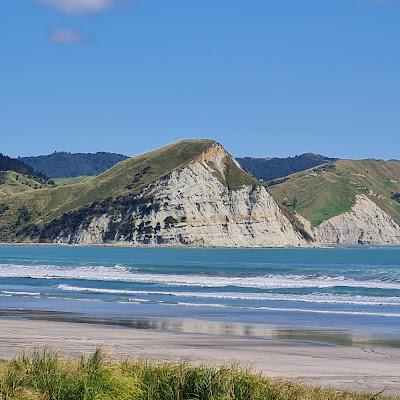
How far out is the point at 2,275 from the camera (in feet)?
244

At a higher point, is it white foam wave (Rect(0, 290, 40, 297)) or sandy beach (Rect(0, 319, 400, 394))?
white foam wave (Rect(0, 290, 40, 297))

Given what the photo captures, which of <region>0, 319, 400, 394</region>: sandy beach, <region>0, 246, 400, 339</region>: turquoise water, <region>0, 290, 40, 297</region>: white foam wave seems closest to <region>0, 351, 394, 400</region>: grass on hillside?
<region>0, 319, 400, 394</region>: sandy beach

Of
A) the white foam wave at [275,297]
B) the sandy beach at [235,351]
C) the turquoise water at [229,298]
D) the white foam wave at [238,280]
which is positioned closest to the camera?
the sandy beach at [235,351]

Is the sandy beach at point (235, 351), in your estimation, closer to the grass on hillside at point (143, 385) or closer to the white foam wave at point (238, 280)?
the grass on hillside at point (143, 385)

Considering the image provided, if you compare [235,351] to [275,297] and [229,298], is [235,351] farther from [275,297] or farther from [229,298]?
[275,297]

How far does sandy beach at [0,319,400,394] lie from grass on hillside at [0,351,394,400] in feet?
14.0

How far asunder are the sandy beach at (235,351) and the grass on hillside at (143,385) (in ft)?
14.0

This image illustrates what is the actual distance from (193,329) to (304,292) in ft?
78.6

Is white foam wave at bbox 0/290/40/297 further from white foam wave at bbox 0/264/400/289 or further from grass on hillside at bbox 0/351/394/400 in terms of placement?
grass on hillside at bbox 0/351/394/400

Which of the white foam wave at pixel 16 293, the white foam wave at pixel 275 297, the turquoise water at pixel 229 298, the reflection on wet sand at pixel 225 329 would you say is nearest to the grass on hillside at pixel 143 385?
the reflection on wet sand at pixel 225 329

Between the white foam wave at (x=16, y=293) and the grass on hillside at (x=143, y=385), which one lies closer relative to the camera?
the grass on hillside at (x=143, y=385)

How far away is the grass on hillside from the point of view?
A: 11945 mm

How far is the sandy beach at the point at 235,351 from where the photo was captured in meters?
18.3

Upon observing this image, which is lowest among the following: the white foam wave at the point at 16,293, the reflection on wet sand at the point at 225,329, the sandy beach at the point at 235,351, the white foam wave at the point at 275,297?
the sandy beach at the point at 235,351
